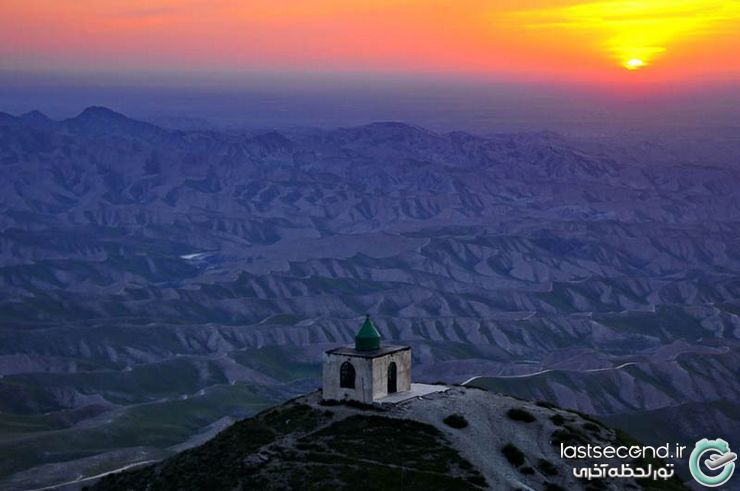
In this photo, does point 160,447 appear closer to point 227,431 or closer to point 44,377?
point 44,377

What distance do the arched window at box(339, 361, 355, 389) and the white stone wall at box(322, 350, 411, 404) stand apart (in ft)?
0.43

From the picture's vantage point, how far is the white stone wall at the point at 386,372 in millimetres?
50188

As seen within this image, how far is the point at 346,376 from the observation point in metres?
50.8

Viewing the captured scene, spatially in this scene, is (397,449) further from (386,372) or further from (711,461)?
(711,461)

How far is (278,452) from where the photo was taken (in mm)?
46062

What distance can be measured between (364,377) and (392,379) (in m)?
1.98

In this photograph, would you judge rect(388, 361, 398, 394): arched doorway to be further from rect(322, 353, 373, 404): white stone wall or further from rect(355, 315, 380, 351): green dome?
rect(322, 353, 373, 404): white stone wall

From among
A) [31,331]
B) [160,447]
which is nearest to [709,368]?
[160,447]

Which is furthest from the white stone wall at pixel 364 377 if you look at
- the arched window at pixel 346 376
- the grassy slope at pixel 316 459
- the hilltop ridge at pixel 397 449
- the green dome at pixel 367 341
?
the grassy slope at pixel 316 459

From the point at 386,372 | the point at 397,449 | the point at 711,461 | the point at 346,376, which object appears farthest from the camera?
the point at 386,372

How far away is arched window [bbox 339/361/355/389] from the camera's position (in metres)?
50.7

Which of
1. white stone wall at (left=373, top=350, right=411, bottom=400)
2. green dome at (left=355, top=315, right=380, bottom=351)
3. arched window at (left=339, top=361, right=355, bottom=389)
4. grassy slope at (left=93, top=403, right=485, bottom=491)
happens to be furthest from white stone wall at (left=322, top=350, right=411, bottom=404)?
grassy slope at (left=93, top=403, right=485, bottom=491)

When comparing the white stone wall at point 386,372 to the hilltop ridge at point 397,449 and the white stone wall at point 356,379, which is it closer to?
the white stone wall at point 356,379

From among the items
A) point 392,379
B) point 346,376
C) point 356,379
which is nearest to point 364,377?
point 356,379
